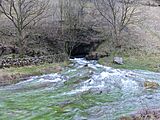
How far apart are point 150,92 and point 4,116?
11.5 meters

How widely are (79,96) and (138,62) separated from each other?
65.7ft

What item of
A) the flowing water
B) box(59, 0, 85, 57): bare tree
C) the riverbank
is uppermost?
box(59, 0, 85, 57): bare tree

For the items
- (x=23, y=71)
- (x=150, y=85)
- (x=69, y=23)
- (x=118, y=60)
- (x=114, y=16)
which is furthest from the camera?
(x=114, y=16)

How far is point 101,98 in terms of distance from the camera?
2286 cm

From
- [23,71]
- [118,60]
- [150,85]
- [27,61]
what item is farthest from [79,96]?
[118,60]

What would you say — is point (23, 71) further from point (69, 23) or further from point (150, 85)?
point (69, 23)

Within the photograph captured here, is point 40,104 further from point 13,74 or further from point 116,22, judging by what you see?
point 116,22

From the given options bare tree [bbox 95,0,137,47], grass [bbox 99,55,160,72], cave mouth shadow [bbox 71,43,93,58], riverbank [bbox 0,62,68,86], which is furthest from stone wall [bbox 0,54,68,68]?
bare tree [bbox 95,0,137,47]

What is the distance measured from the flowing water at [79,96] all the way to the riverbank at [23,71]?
1224mm

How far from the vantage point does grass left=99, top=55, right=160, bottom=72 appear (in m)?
38.8

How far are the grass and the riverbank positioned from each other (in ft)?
21.1

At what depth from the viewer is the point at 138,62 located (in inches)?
1642

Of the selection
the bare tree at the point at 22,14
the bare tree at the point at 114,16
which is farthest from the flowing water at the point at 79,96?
the bare tree at the point at 114,16

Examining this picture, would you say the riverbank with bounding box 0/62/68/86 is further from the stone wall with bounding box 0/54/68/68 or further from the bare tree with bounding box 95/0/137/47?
the bare tree with bounding box 95/0/137/47
